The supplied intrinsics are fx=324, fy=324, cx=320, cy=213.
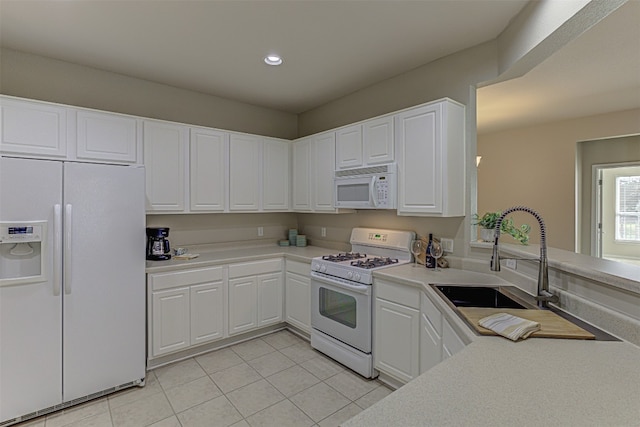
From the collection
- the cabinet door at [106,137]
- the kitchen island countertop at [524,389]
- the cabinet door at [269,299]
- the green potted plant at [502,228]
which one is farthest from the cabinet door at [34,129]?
the green potted plant at [502,228]

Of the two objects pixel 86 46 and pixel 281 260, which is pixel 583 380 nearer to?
pixel 281 260

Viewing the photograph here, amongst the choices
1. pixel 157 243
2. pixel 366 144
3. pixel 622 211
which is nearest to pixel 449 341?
pixel 366 144

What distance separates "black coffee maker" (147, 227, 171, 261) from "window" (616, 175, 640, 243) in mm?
6569

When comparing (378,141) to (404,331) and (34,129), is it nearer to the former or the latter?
(404,331)

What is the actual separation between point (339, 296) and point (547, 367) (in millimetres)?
1899

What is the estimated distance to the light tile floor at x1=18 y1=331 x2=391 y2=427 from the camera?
2.18 metres

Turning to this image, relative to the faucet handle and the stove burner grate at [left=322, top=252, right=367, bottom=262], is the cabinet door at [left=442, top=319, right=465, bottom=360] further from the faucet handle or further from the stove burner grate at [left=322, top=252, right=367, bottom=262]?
the stove burner grate at [left=322, top=252, right=367, bottom=262]

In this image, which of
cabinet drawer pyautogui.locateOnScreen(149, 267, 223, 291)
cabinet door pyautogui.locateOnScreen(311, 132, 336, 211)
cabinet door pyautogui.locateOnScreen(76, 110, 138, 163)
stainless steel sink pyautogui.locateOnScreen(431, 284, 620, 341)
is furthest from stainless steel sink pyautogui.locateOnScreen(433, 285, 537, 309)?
cabinet door pyautogui.locateOnScreen(76, 110, 138, 163)

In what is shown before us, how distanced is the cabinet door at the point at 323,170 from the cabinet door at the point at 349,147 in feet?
0.27

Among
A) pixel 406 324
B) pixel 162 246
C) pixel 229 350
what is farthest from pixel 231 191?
pixel 406 324

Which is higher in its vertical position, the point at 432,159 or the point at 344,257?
the point at 432,159

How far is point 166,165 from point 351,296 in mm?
2135

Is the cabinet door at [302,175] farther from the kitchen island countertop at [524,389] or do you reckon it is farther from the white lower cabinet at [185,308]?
the kitchen island countertop at [524,389]

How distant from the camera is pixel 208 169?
11.2 ft
